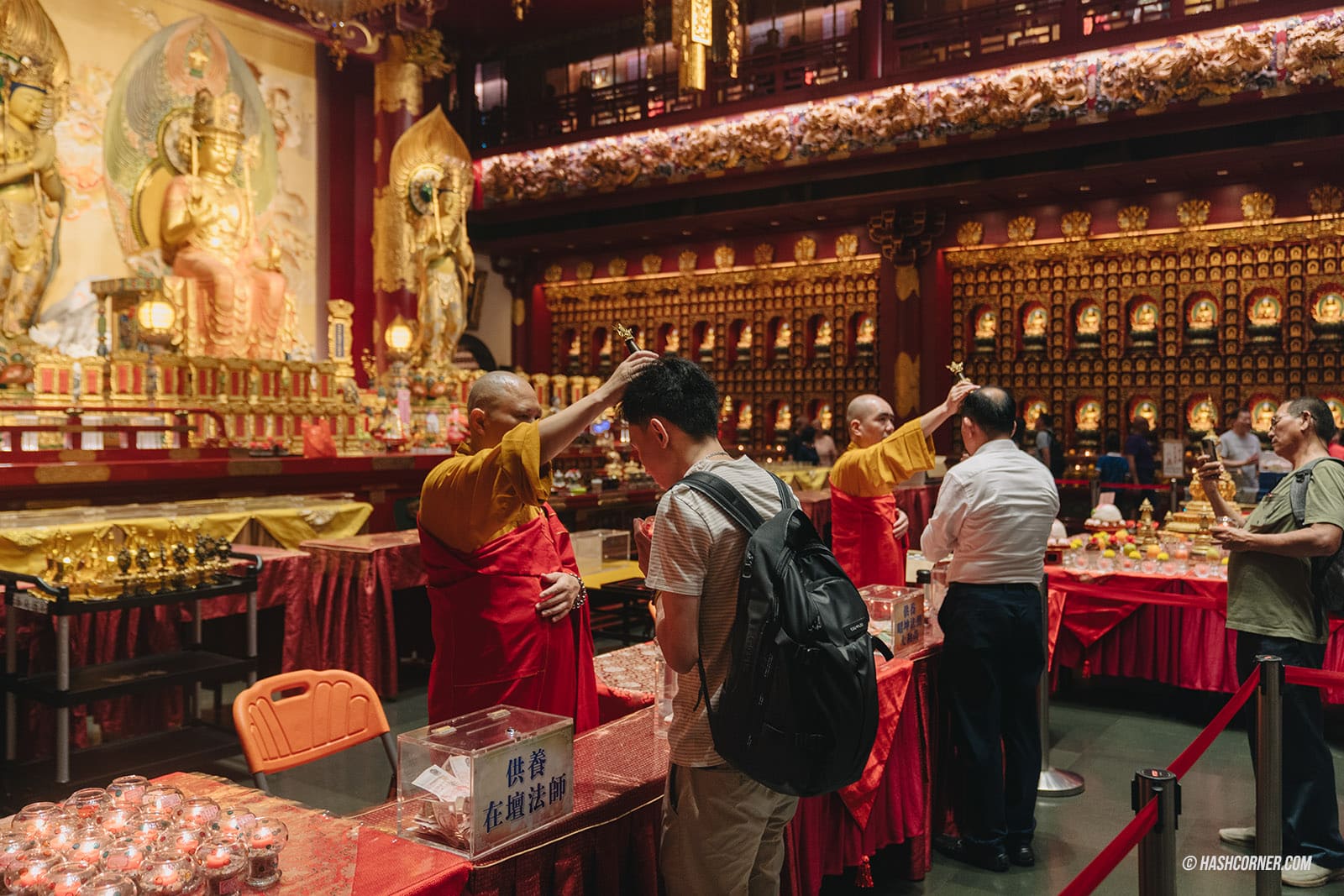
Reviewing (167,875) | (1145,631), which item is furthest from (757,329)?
(167,875)

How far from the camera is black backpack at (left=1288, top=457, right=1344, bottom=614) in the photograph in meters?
3.32

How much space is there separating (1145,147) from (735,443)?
668 centimetres

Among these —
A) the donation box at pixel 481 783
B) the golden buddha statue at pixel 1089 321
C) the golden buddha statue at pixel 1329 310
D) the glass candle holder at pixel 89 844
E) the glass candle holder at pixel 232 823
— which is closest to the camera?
the glass candle holder at pixel 89 844

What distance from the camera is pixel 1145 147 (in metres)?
10.7

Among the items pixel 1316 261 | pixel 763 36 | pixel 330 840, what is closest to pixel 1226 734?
pixel 330 840

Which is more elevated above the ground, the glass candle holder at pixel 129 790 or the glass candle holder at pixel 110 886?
the glass candle holder at pixel 110 886

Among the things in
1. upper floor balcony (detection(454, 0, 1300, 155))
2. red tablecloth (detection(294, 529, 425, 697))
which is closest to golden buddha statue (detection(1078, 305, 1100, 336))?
upper floor balcony (detection(454, 0, 1300, 155))

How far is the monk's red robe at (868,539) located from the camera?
447 cm

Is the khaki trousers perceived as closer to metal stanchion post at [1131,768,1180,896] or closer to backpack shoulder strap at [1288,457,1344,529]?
metal stanchion post at [1131,768,1180,896]

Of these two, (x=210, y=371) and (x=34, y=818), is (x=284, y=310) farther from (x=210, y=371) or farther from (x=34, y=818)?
(x=34, y=818)

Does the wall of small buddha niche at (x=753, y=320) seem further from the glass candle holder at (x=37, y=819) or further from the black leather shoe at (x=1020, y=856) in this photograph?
the glass candle holder at (x=37, y=819)

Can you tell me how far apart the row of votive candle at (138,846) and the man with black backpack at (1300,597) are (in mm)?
2961

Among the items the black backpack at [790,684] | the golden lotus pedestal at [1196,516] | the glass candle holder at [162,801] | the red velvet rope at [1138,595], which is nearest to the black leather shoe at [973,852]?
the red velvet rope at [1138,595]

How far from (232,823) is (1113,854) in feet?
4.73
